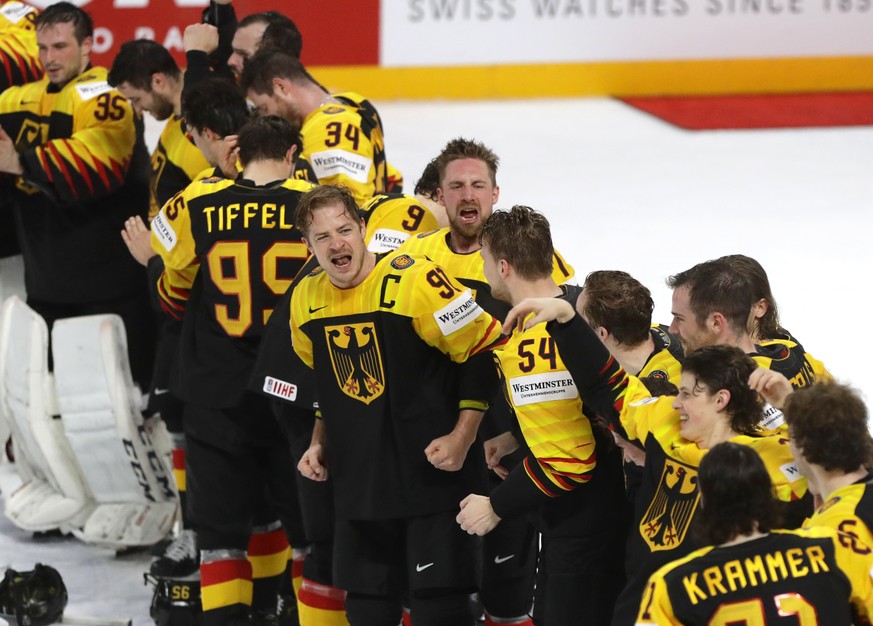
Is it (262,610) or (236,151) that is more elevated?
(236,151)

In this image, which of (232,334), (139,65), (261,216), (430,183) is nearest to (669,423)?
(261,216)

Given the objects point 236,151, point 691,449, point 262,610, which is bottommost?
point 262,610

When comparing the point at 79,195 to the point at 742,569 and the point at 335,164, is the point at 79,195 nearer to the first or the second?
the point at 335,164

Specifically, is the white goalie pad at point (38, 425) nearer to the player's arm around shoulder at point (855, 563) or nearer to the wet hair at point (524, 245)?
the wet hair at point (524, 245)

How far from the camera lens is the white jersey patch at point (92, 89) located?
19.4 ft

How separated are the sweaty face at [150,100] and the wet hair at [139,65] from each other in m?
0.02

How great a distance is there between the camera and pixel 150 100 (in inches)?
226

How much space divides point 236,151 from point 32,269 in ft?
5.66

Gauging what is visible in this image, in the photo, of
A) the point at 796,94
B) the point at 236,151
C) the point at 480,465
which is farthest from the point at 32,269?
the point at 796,94

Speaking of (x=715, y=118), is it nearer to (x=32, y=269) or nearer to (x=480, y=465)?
(x=32, y=269)

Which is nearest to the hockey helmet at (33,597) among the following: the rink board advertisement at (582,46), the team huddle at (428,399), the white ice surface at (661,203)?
the white ice surface at (661,203)

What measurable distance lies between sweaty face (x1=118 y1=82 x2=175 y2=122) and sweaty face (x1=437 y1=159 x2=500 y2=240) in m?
1.66

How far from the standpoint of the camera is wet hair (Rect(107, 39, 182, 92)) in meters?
5.62

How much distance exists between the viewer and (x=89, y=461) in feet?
18.9
